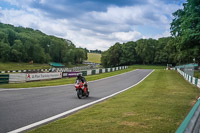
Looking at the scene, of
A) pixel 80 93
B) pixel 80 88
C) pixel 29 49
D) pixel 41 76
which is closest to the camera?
pixel 80 93

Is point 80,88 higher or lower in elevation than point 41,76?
higher

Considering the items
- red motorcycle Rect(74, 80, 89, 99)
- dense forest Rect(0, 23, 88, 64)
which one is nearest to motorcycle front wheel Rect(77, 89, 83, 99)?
red motorcycle Rect(74, 80, 89, 99)

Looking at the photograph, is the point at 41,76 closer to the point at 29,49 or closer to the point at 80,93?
the point at 80,93

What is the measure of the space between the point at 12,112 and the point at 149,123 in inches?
196

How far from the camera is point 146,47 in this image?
109m

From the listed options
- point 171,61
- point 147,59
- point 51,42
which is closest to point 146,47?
point 147,59

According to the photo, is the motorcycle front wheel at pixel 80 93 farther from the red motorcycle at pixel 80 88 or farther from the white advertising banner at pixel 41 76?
the white advertising banner at pixel 41 76

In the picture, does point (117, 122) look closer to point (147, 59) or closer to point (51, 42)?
point (147, 59)

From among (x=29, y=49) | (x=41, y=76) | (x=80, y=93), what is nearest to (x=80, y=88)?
(x=80, y=93)

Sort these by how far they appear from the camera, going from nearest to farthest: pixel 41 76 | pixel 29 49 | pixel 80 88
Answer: pixel 80 88
pixel 41 76
pixel 29 49

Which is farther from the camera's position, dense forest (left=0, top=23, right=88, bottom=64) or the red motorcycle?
dense forest (left=0, top=23, right=88, bottom=64)

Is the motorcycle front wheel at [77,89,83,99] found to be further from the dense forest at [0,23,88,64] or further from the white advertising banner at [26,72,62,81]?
the dense forest at [0,23,88,64]

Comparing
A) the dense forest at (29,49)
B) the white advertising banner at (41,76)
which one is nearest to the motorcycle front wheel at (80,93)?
the white advertising banner at (41,76)

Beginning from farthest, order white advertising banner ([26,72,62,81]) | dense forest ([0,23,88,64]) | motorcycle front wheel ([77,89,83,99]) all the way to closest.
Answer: dense forest ([0,23,88,64])
white advertising banner ([26,72,62,81])
motorcycle front wheel ([77,89,83,99])
